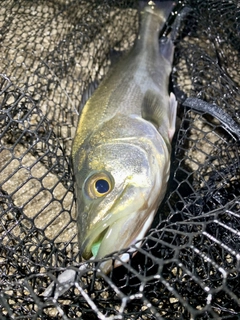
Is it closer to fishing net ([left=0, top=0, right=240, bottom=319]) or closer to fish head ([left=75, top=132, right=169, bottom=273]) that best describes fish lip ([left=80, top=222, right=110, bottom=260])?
fish head ([left=75, top=132, right=169, bottom=273])

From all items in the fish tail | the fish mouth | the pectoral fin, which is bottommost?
the fish mouth

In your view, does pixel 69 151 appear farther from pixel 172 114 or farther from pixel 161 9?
pixel 161 9

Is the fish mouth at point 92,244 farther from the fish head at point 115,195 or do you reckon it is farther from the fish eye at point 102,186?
the fish eye at point 102,186

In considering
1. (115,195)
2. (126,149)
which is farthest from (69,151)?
(115,195)

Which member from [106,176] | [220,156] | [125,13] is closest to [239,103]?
[220,156]

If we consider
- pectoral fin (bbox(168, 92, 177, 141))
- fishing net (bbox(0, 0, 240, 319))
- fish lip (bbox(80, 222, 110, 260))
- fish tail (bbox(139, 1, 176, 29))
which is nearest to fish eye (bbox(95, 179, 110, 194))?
fish lip (bbox(80, 222, 110, 260))

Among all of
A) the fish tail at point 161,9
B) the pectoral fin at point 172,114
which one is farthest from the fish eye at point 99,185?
the fish tail at point 161,9

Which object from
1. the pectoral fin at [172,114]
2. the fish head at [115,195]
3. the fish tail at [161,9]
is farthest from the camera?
the fish tail at [161,9]

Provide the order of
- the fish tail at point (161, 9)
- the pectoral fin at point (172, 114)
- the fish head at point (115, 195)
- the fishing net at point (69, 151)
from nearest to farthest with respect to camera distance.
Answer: the fish head at point (115, 195) < the fishing net at point (69, 151) < the pectoral fin at point (172, 114) < the fish tail at point (161, 9)
